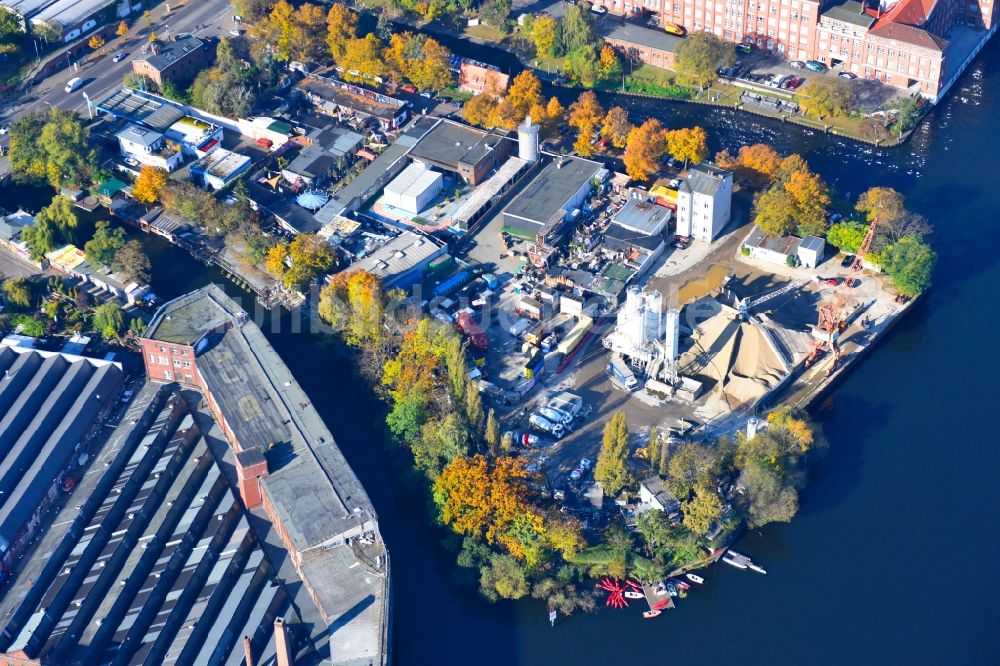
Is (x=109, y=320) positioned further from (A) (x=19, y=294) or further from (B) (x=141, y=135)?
(B) (x=141, y=135)

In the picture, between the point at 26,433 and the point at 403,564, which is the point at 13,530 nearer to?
the point at 26,433

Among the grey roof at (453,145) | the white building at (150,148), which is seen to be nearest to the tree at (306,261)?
the grey roof at (453,145)

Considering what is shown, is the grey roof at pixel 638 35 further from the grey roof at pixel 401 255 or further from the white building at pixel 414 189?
the grey roof at pixel 401 255

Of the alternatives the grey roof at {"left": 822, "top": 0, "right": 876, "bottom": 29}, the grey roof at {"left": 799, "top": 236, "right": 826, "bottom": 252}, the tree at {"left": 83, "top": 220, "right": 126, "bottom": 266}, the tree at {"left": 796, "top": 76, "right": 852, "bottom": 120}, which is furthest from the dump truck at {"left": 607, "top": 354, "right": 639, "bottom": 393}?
the grey roof at {"left": 822, "top": 0, "right": 876, "bottom": 29}

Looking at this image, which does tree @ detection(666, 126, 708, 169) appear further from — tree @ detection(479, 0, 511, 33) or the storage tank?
tree @ detection(479, 0, 511, 33)

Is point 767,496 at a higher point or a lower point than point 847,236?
lower

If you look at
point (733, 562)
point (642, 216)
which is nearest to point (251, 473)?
point (733, 562)

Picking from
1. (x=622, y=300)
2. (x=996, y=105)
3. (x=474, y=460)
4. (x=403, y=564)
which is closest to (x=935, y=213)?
(x=996, y=105)

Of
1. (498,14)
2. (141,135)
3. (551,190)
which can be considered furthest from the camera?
(498,14)
